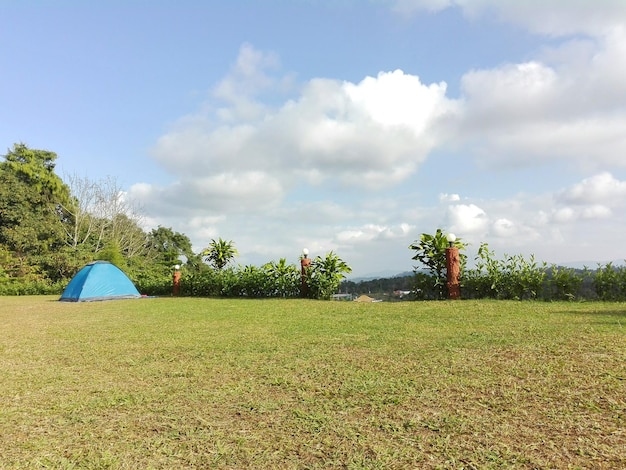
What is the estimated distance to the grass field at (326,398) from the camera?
2043 mm

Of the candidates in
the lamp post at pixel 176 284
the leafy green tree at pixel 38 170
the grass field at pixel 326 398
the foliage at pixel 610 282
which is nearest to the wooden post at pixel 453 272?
the foliage at pixel 610 282

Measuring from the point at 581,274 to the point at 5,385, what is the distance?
8.97 metres

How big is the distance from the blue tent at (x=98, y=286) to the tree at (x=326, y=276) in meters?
5.95

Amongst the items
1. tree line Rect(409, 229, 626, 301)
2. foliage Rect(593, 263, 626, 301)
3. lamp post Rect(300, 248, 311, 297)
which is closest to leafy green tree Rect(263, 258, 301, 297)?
lamp post Rect(300, 248, 311, 297)

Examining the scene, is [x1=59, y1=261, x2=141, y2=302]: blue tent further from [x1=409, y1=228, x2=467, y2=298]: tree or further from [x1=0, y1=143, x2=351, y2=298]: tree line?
[x1=409, y1=228, x2=467, y2=298]: tree

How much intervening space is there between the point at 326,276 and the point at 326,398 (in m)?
8.03

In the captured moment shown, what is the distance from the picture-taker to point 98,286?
490 inches

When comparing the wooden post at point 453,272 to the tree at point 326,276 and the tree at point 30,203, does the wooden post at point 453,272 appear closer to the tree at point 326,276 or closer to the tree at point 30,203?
the tree at point 326,276

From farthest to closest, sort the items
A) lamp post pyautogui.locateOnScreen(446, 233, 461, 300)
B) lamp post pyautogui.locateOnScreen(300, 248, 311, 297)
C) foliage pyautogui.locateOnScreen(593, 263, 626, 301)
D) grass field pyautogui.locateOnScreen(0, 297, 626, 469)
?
lamp post pyautogui.locateOnScreen(300, 248, 311, 297)
lamp post pyautogui.locateOnScreen(446, 233, 461, 300)
foliage pyautogui.locateOnScreen(593, 263, 626, 301)
grass field pyautogui.locateOnScreen(0, 297, 626, 469)

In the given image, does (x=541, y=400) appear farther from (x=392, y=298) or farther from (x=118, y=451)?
(x=392, y=298)

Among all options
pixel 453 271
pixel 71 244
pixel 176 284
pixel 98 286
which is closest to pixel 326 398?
pixel 453 271

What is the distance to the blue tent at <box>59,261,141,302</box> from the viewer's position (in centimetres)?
1206

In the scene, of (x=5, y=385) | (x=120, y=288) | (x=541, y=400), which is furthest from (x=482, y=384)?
(x=120, y=288)

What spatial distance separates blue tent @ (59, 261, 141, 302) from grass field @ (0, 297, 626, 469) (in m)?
7.35
